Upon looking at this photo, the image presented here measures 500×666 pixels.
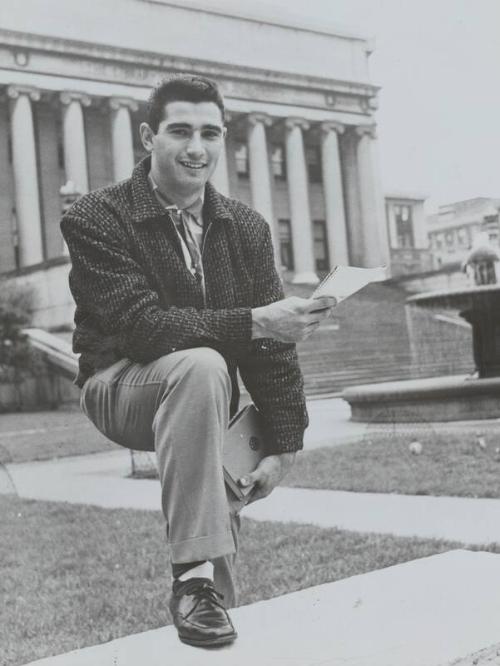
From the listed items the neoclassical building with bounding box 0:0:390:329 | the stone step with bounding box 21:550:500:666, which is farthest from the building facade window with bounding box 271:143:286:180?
the stone step with bounding box 21:550:500:666

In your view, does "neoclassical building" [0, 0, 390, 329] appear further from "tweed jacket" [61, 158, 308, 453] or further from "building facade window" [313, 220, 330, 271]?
"tweed jacket" [61, 158, 308, 453]

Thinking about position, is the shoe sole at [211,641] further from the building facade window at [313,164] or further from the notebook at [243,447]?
the building facade window at [313,164]

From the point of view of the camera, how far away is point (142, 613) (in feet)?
13.7

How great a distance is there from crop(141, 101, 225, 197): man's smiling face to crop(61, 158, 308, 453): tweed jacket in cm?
11

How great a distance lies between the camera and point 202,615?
262 centimetres

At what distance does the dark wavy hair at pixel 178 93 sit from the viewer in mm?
2869

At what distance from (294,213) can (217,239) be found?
123 ft

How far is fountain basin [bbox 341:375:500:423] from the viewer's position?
11.0 m

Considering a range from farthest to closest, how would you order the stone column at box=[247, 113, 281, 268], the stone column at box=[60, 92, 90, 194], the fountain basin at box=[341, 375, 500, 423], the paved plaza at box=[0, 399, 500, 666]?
the stone column at box=[247, 113, 281, 268] → the stone column at box=[60, 92, 90, 194] → the fountain basin at box=[341, 375, 500, 423] → the paved plaza at box=[0, 399, 500, 666]

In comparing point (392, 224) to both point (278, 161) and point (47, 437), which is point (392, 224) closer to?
point (278, 161)

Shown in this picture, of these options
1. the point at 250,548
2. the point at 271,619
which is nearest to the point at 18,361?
the point at 250,548

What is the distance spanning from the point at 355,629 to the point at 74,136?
31.8 m

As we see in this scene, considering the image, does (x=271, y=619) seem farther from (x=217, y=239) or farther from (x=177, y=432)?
(x=217, y=239)

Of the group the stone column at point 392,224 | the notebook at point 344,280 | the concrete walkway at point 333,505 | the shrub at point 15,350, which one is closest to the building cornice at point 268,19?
the shrub at point 15,350
